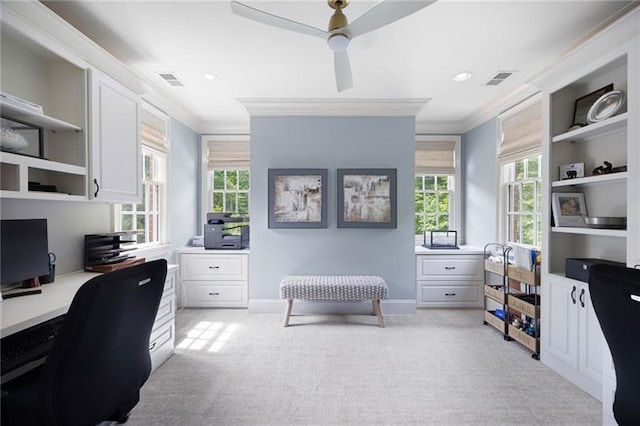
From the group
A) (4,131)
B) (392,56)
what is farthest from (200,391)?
(392,56)

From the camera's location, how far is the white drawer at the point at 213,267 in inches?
142

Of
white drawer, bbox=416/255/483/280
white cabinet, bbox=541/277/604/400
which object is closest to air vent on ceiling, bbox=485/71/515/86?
white cabinet, bbox=541/277/604/400

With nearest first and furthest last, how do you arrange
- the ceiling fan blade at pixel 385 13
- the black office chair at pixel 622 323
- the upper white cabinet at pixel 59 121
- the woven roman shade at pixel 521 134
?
the black office chair at pixel 622 323 → the ceiling fan blade at pixel 385 13 → the upper white cabinet at pixel 59 121 → the woven roman shade at pixel 521 134

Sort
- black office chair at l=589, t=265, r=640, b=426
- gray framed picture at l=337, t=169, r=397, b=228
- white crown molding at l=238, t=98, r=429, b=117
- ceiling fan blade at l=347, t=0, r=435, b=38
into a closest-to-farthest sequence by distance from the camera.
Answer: black office chair at l=589, t=265, r=640, b=426, ceiling fan blade at l=347, t=0, r=435, b=38, white crown molding at l=238, t=98, r=429, b=117, gray framed picture at l=337, t=169, r=397, b=228

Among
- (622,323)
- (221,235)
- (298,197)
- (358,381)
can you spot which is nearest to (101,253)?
(221,235)

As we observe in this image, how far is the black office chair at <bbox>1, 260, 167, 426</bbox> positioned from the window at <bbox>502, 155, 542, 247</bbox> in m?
3.54

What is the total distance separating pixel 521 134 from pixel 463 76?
1023mm

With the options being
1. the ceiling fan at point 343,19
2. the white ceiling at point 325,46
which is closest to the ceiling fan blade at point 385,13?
the ceiling fan at point 343,19

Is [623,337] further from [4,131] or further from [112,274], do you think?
[4,131]

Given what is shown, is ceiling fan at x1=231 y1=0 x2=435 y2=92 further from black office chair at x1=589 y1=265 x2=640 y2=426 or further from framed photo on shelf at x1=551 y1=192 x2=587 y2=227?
framed photo on shelf at x1=551 y1=192 x2=587 y2=227

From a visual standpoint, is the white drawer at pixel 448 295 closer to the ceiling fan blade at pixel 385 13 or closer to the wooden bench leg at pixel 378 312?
the wooden bench leg at pixel 378 312

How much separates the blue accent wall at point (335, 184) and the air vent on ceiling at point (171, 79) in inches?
33.6

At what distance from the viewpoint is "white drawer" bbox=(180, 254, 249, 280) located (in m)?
3.60

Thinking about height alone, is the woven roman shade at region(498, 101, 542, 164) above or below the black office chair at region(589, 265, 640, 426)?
above
